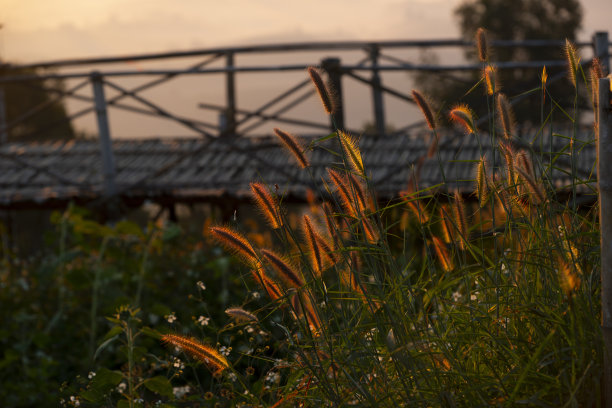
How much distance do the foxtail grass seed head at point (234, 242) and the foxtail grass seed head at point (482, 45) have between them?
84 cm

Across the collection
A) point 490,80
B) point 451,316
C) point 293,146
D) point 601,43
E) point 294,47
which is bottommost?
point 451,316

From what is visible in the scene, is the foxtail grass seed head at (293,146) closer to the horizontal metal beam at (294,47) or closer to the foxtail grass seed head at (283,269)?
the foxtail grass seed head at (283,269)

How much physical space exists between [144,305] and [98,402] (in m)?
1.85

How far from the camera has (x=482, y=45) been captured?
1.98 metres

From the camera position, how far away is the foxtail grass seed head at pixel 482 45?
1.98 metres

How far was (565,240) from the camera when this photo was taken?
5.98 ft

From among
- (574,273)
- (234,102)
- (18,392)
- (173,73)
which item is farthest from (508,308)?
(234,102)

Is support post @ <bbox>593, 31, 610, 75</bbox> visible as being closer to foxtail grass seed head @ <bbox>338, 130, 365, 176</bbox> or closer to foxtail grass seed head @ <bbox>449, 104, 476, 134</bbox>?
foxtail grass seed head @ <bbox>449, 104, 476, 134</bbox>

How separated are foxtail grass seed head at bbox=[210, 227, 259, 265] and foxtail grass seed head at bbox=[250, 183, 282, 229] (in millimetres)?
83

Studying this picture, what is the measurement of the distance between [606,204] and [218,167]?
230 inches

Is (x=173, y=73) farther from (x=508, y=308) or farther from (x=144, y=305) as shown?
(x=508, y=308)

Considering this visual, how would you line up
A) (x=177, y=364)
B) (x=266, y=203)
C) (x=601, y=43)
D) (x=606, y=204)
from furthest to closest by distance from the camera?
(x=601, y=43) → (x=177, y=364) → (x=266, y=203) → (x=606, y=204)

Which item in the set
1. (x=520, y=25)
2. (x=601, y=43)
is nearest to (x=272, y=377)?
(x=601, y=43)

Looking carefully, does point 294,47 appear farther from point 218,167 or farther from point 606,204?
point 606,204
